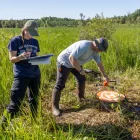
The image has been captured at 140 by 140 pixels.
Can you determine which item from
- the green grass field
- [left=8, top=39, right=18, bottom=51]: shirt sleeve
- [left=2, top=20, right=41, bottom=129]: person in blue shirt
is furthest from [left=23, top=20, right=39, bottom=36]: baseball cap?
the green grass field

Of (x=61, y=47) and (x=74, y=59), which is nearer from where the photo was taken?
(x=74, y=59)

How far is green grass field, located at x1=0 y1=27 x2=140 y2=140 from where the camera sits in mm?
2540

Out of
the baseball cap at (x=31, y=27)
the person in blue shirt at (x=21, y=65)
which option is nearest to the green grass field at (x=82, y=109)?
the person in blue shirt at (x=21, y=65)

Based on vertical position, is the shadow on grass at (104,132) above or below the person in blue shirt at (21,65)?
below

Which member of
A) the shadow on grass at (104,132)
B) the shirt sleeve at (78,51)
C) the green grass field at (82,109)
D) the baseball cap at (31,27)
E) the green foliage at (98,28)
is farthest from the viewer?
the green foliage at (98,28)

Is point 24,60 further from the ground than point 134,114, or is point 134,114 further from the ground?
point 24,60

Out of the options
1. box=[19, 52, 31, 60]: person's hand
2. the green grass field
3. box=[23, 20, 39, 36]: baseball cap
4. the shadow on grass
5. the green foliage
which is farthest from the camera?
the green foliage

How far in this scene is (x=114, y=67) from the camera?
5.66m

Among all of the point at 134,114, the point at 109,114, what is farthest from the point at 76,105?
the point at 134,114

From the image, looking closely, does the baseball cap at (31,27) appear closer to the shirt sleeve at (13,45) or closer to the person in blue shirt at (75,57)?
the shirt sleeve at (13,45)

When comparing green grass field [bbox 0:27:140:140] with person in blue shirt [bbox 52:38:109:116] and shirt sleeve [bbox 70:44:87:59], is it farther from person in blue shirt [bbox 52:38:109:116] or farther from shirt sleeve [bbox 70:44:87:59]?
shirt sleeve [bbox 70:44:87:59]

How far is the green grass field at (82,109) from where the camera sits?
254cm

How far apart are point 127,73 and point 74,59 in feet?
8.03

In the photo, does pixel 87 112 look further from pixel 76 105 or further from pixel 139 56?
pixel 139 56
